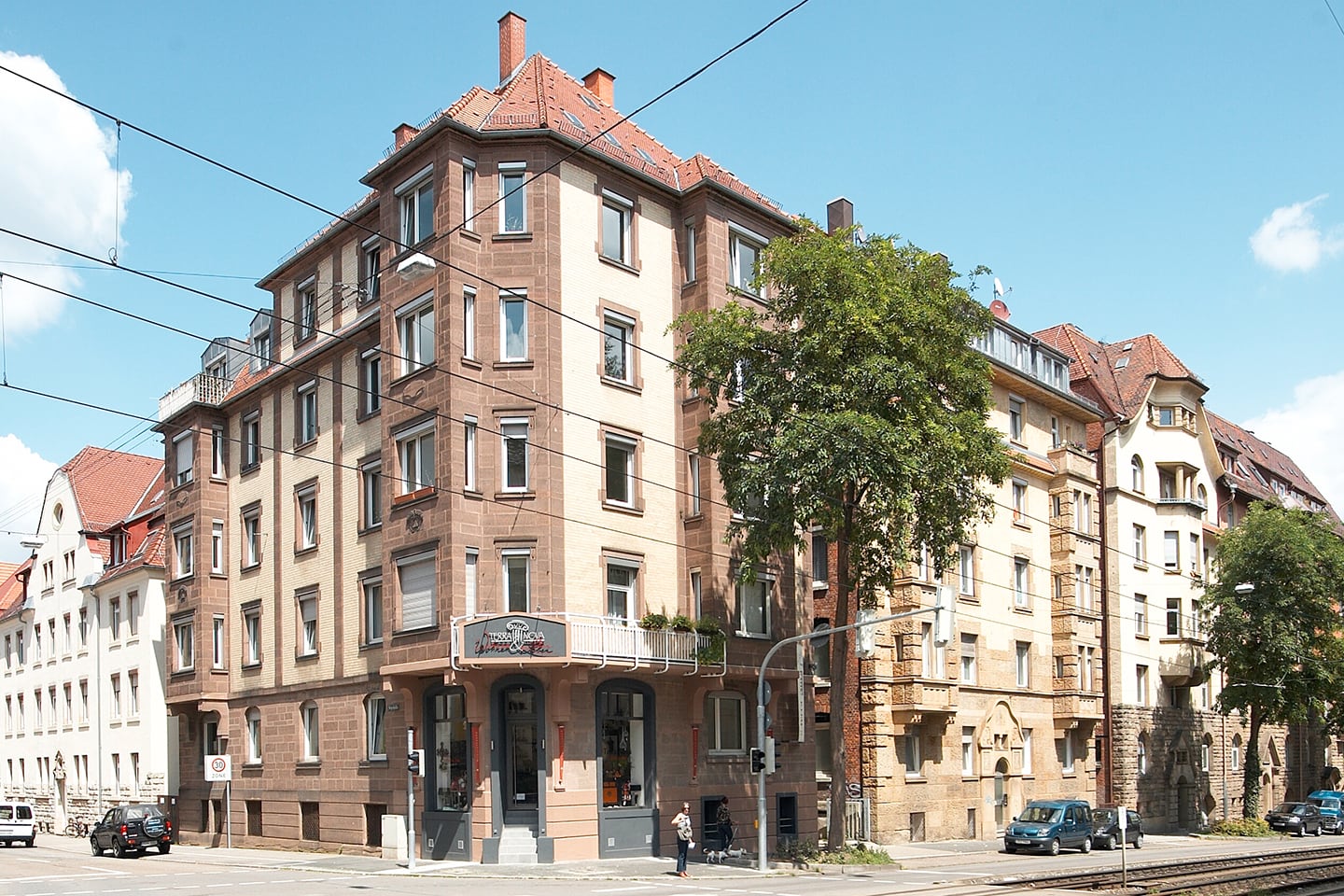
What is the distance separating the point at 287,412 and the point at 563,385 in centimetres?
1322

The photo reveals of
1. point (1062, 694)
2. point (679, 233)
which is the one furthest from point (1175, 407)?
point (679, 233)

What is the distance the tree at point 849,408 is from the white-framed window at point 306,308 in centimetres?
1502

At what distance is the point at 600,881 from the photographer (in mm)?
28938

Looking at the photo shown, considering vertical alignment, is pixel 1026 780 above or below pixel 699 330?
below

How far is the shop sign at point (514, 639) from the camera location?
1252 inches

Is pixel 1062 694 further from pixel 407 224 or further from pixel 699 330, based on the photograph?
pixel 407 224

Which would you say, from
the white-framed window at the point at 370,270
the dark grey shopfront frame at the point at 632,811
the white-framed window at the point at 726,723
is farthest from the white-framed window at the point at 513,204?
the white-framed window at the point at 726,723

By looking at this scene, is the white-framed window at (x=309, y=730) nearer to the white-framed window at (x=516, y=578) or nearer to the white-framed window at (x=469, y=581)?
the white-framed window at (x=469, y=581)

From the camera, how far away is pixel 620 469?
3628cm


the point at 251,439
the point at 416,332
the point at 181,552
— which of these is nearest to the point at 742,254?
the point at 416,332

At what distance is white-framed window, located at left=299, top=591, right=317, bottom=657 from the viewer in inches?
1617

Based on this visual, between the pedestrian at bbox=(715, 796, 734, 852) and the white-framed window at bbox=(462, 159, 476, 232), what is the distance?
1666cm

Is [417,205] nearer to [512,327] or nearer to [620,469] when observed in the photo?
[512,327]

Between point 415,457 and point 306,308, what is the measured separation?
11474mm
